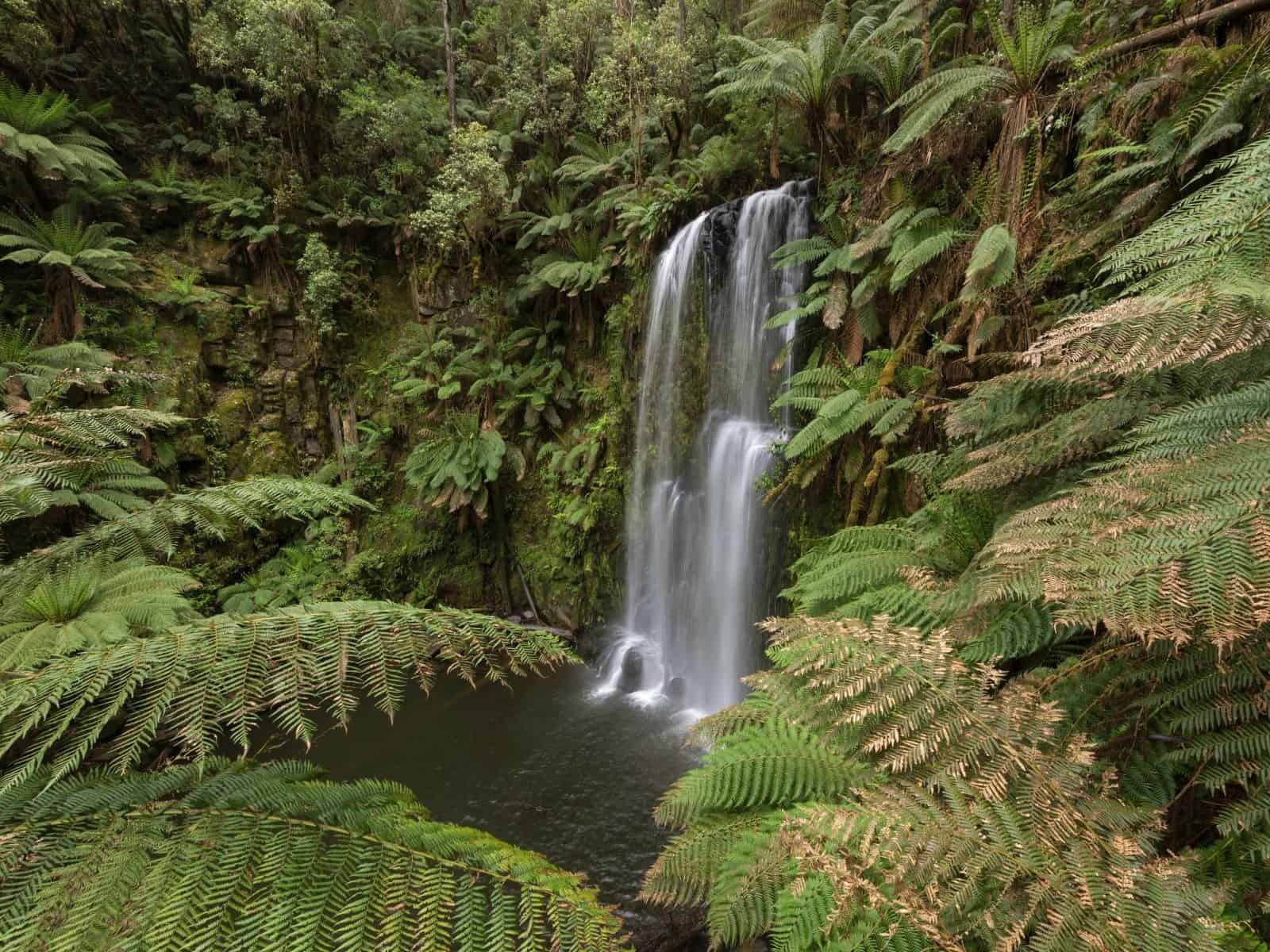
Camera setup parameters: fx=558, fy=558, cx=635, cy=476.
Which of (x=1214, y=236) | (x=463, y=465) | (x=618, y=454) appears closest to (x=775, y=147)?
(x=618, y=454)

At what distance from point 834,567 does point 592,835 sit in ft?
11.5

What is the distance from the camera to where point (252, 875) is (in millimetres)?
1159

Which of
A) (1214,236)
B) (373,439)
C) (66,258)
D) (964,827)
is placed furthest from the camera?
(373,439)

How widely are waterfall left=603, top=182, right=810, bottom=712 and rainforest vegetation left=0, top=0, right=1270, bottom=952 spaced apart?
518mm

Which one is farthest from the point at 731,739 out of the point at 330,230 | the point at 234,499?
the point at 330,230

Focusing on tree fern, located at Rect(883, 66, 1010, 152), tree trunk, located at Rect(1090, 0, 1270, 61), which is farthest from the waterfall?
A: tree trunk, located at Rect(1090, 0, 1270, 61)

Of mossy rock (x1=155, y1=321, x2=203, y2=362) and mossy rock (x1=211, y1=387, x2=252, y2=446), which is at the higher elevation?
mossy rock (x1=155, y1=321, x2=203, y2=362)

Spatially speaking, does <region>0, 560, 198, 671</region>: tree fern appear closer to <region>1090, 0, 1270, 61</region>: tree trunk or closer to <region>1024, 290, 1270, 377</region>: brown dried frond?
<region>1024, 290, 1270, 377</region>: brown dried frond

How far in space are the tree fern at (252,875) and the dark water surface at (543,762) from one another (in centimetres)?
385

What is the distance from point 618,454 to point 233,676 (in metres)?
7.75

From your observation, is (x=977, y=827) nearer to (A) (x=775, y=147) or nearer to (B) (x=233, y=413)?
(A) (x=775, y=147)

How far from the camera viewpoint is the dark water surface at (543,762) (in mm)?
4965

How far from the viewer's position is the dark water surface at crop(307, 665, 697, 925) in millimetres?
4965

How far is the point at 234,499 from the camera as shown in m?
2.19
